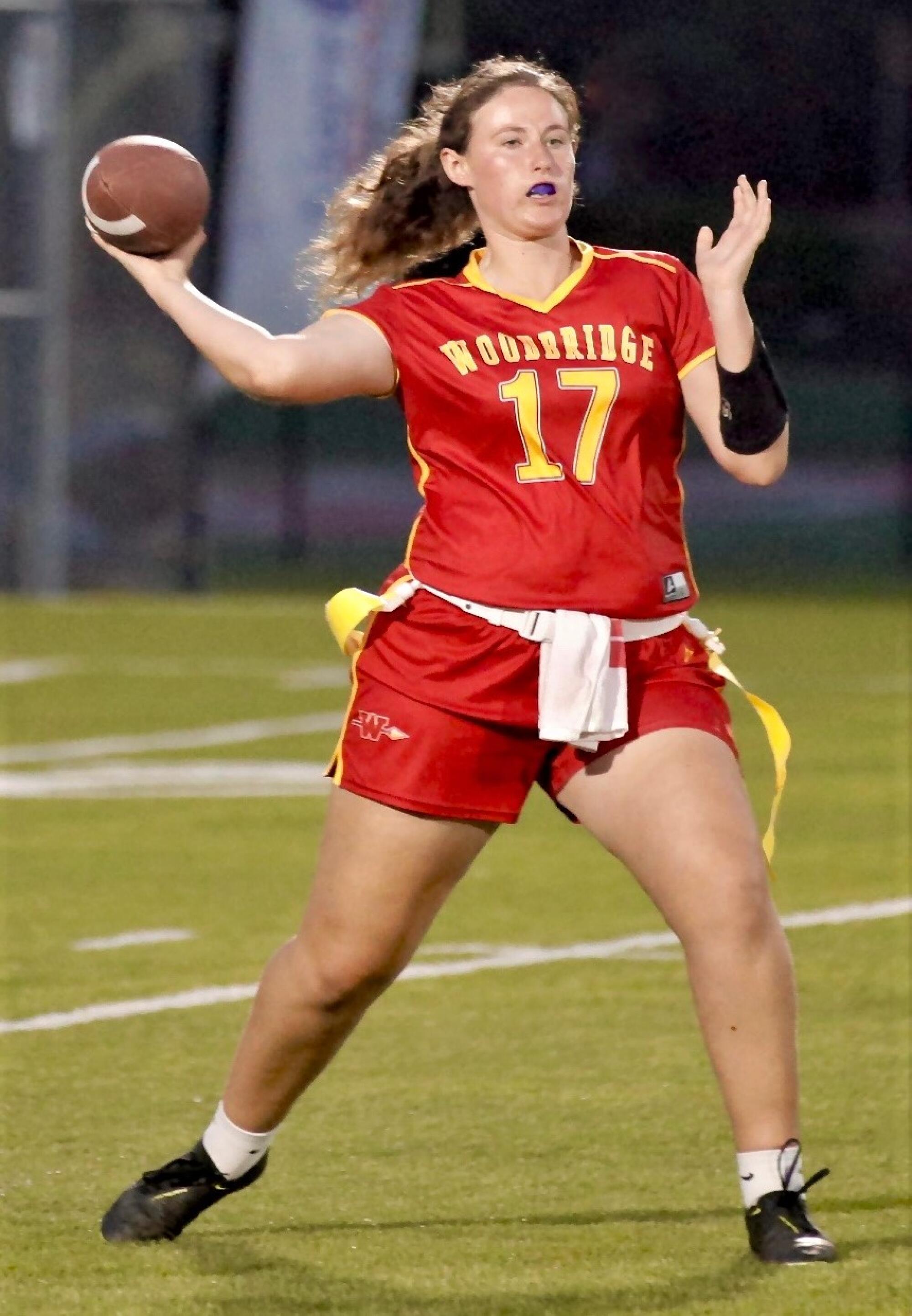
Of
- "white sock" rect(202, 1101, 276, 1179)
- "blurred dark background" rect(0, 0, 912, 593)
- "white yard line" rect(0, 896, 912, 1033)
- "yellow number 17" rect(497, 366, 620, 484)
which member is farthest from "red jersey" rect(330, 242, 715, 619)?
"blurred dark background" rect(0, 0, 912, 593)

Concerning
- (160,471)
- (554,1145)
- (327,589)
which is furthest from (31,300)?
(554,1145)

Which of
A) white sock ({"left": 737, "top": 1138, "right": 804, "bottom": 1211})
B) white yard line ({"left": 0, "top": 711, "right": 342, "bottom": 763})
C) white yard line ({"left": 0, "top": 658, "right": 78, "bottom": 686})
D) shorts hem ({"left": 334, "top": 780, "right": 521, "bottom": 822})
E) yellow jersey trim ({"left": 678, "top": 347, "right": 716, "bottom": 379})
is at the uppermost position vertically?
yellow jersey trim ({"left": 678, "top": 347, "right": 716, "bottom": 379})

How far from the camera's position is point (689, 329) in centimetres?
504

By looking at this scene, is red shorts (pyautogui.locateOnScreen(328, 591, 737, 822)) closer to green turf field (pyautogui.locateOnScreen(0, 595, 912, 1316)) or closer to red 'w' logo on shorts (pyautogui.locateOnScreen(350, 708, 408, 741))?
red 'w' logo on shorts (pyautogui.locateOnScreen(350, 708, 408, 741))

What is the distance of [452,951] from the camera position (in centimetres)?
833

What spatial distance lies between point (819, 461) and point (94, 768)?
20049 millimetres

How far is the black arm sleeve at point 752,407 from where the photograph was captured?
486 centimetres

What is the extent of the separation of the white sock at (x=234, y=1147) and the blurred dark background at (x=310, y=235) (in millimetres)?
8464

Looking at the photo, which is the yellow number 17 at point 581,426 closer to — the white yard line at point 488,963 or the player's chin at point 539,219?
the player's chin at point 539,219

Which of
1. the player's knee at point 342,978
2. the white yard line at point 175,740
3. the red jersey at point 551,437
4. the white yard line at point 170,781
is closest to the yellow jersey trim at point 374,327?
the red jersey at point 551,437

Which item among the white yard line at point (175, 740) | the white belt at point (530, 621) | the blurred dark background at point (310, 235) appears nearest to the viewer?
the white belt at point (530, 621)

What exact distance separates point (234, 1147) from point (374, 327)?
5.09 ft

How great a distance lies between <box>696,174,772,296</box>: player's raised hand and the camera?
191 inches

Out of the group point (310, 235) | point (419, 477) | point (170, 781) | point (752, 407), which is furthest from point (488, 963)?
point (310, 235)
